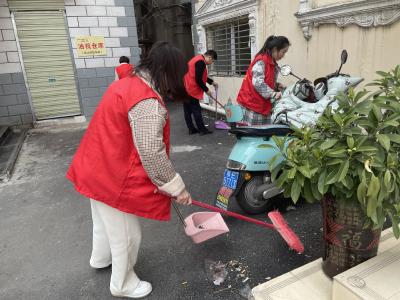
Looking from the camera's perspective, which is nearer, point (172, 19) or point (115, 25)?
point (115, 25)

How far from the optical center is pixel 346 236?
5.95 ft

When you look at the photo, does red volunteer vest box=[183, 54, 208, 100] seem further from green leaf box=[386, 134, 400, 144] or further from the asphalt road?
green leaf box=[386, 134, 400, 144]

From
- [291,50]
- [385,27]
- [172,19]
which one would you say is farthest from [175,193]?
[172,19]

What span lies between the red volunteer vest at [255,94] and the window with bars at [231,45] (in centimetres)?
305

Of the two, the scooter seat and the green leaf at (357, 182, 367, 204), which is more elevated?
the green leaf at (357, 182, 367, 204)

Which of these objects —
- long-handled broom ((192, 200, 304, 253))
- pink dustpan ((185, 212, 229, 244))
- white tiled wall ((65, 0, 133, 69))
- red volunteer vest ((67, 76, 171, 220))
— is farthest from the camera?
white tiled wall ((65, 0, 133, 69))

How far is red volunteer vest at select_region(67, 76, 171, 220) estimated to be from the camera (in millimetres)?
1880

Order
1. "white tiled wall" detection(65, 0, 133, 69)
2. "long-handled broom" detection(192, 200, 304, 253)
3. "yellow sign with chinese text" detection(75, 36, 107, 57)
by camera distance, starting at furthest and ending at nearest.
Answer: "yellow sign with chinese text" detection(75, 36, 107, 57) < "white tiled wall" detection(65, 0, 133, 69) < "long-handled broom" detection(192, 200, 304, 253)

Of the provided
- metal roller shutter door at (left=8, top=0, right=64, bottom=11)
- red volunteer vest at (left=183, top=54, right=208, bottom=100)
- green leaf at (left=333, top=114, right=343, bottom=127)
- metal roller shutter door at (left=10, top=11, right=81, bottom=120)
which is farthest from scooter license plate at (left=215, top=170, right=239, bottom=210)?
metal roller shutter door at (left=8, top=0, right=64, bottom=11)

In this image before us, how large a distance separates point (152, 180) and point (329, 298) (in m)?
1.18

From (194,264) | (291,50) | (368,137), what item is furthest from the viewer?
(291,50)

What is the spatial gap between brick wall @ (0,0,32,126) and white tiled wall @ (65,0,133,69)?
130 cm

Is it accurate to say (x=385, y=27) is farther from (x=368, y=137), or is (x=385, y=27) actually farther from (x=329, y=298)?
(x=329, y=298)

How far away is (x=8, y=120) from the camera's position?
789 cm
